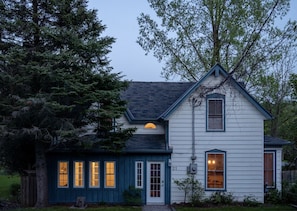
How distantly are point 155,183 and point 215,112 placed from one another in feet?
13.8

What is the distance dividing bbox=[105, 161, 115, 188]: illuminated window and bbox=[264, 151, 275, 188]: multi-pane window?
7185 millimetres

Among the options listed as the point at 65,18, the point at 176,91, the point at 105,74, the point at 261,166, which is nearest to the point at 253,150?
the point at 261,166

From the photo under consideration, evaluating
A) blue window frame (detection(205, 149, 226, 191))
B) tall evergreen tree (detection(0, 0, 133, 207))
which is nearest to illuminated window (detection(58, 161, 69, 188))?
tall evergreen tree (detection(0, 0, 133, 207))

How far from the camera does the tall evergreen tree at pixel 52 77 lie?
51.4 feet

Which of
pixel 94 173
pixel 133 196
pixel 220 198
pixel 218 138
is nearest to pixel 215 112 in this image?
pixel 218 138

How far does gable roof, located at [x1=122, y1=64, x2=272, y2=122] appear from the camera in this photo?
738 inches

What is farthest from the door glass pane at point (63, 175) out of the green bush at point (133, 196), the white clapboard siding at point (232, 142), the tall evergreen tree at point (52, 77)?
the white clapboard siding at point (232, 142)

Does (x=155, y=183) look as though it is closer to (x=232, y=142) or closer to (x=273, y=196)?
(x=232, y=142)

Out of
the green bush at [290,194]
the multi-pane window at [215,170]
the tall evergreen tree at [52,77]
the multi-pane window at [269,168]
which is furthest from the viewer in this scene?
the multi-pane window at [269,168]

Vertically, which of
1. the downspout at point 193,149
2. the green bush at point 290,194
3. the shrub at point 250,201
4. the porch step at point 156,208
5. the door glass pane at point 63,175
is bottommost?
the porch step at point 156,208

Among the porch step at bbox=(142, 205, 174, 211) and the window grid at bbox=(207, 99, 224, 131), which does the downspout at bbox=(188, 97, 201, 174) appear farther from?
the porch step at bbox=(142, 205, 174, 211)

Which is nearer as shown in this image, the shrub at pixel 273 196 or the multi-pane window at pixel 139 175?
the multi-pane window at pixel 139 175

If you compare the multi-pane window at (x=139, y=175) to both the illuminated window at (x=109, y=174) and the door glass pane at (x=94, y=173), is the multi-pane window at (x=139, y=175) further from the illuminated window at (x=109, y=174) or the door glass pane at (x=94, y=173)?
the door glass pane at (x=94, y=173)

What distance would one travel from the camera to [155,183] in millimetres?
18781
